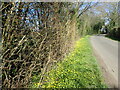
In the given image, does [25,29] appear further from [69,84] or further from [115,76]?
[115,76]

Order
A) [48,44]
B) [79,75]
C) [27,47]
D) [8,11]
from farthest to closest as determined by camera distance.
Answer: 1. [79,75]
2. [48,44]
3. [27,47]
4. [8,11]

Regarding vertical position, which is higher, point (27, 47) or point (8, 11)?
point (8, 11)

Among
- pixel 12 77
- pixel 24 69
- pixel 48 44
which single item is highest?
pixel 48 44

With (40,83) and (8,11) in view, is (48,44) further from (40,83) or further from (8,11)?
(8,11)

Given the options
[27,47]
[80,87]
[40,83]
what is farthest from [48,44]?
[80,87]

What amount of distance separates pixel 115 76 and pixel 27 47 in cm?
317

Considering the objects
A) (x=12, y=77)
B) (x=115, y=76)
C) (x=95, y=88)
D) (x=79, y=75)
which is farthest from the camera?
(x=115, y=76)

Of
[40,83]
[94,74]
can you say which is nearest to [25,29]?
[40,83]

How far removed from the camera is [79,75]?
2.92m

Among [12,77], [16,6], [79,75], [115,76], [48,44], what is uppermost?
[16,6]

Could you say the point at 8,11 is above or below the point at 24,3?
below

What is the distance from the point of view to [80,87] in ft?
7.81

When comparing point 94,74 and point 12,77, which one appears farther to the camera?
point 94,74

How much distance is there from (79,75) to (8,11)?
2.59 m
